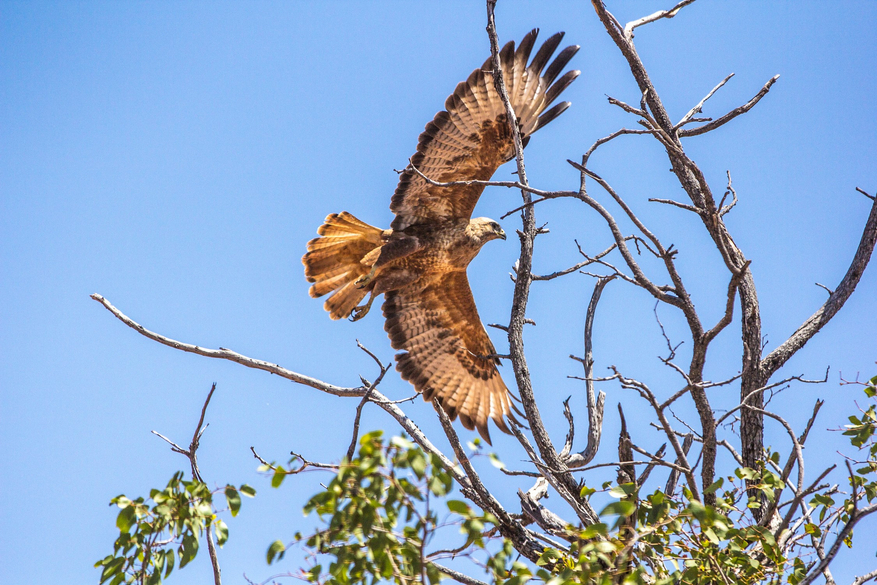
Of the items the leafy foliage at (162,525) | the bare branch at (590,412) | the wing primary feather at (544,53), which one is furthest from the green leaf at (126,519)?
the wing primary feather at (544,53)

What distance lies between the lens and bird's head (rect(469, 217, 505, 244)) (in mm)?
7102

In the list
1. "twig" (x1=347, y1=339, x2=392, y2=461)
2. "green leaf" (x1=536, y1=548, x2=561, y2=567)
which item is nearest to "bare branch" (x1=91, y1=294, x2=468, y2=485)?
"twig" (x1=347, y1=339, x2=392, y2=461)

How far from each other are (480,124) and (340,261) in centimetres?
187

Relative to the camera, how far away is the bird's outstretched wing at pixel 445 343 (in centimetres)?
752

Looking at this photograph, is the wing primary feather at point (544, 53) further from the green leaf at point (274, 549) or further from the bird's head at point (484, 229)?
the green leaf at point (274, 549)

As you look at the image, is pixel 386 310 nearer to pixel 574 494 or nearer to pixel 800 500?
pixel 574 494

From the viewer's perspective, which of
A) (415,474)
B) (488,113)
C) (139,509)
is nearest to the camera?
(415,474)

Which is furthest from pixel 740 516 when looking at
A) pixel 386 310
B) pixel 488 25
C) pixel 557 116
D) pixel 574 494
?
pixel 386 310

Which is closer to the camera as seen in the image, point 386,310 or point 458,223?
point 458,223

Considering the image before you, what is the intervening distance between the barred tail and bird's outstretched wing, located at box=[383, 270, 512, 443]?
1.67 feet

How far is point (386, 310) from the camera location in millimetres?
7754

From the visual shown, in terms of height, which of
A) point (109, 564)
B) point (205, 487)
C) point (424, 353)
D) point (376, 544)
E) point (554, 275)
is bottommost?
point (376, 544)

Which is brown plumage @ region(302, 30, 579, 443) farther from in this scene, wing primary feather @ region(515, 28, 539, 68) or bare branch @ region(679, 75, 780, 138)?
bare branch @ region(679, 75, 780, 138)

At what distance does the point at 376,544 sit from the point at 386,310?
5483 millimetres
